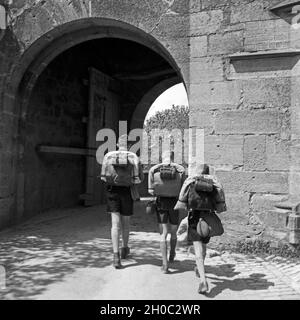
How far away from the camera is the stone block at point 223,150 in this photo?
4969 mm

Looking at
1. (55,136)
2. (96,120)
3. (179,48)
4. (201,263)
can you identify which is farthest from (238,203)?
Answer: (96,120)

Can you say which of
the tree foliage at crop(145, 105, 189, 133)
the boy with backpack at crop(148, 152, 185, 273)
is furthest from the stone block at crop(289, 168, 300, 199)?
the tree foliage at crop(145, 105, 189, 133)

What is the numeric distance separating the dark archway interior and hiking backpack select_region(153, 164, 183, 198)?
3.53 metres

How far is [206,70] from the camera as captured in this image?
16.9 ft

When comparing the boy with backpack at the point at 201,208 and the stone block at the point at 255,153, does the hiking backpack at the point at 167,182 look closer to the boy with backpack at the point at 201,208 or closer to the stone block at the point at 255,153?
the boy with backpack at the point at 201,208

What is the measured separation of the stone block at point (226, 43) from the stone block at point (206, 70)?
0.12 meters

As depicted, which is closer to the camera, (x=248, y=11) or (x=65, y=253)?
(x=65, y=253)

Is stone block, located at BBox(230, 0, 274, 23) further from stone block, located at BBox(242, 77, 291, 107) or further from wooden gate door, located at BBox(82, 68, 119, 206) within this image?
wooden gate door, located at BBox(82, 68, 119, 206)

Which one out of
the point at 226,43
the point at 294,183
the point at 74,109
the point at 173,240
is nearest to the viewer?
the point at 173,240

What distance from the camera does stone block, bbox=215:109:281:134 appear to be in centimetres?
485

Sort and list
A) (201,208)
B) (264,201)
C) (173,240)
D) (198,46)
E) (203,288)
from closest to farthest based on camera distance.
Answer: (203,288), (201,208), (173,240), (264,201), (198,46)

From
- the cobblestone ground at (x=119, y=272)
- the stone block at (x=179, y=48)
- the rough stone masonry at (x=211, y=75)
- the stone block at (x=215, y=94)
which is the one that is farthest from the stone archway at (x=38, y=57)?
the cobblestone ground at (x=119, y=272)

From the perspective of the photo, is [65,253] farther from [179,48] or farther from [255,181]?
[179,48]

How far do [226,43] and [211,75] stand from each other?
0.48m
